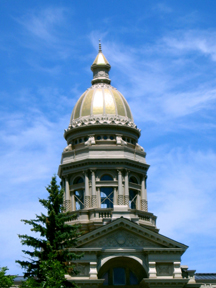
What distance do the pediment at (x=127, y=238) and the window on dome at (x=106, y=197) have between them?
11158mm

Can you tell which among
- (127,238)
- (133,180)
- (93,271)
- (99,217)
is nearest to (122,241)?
(127,238)

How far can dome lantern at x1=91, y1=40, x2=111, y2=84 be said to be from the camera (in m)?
74.9

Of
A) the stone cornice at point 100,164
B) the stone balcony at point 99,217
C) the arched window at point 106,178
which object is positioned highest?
the stone cornice at point 100,164

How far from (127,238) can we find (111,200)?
11327mm

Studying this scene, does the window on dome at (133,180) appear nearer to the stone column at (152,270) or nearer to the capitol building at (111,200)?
the capitol building at (111,200)

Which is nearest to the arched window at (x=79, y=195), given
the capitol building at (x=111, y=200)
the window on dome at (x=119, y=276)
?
the capitol building at (x=111, y=200)

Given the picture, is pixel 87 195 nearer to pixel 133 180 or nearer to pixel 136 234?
pixel 133 180

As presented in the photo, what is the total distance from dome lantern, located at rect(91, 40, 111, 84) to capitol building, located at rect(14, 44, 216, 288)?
112 mm

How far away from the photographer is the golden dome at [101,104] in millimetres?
71125

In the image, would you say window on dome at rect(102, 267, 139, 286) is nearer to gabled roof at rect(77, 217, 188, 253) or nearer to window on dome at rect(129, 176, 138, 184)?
gabled roof at rect(77, 217, 188, 253)

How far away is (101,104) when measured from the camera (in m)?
71.5

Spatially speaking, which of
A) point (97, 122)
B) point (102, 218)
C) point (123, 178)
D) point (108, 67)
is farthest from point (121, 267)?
point (108, 67)

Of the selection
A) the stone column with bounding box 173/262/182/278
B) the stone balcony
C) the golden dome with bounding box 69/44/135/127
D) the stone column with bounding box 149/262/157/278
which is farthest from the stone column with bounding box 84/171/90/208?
the stone column with bounding box 173/262/182/278

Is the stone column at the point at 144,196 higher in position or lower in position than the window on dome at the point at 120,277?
Answer: higher
